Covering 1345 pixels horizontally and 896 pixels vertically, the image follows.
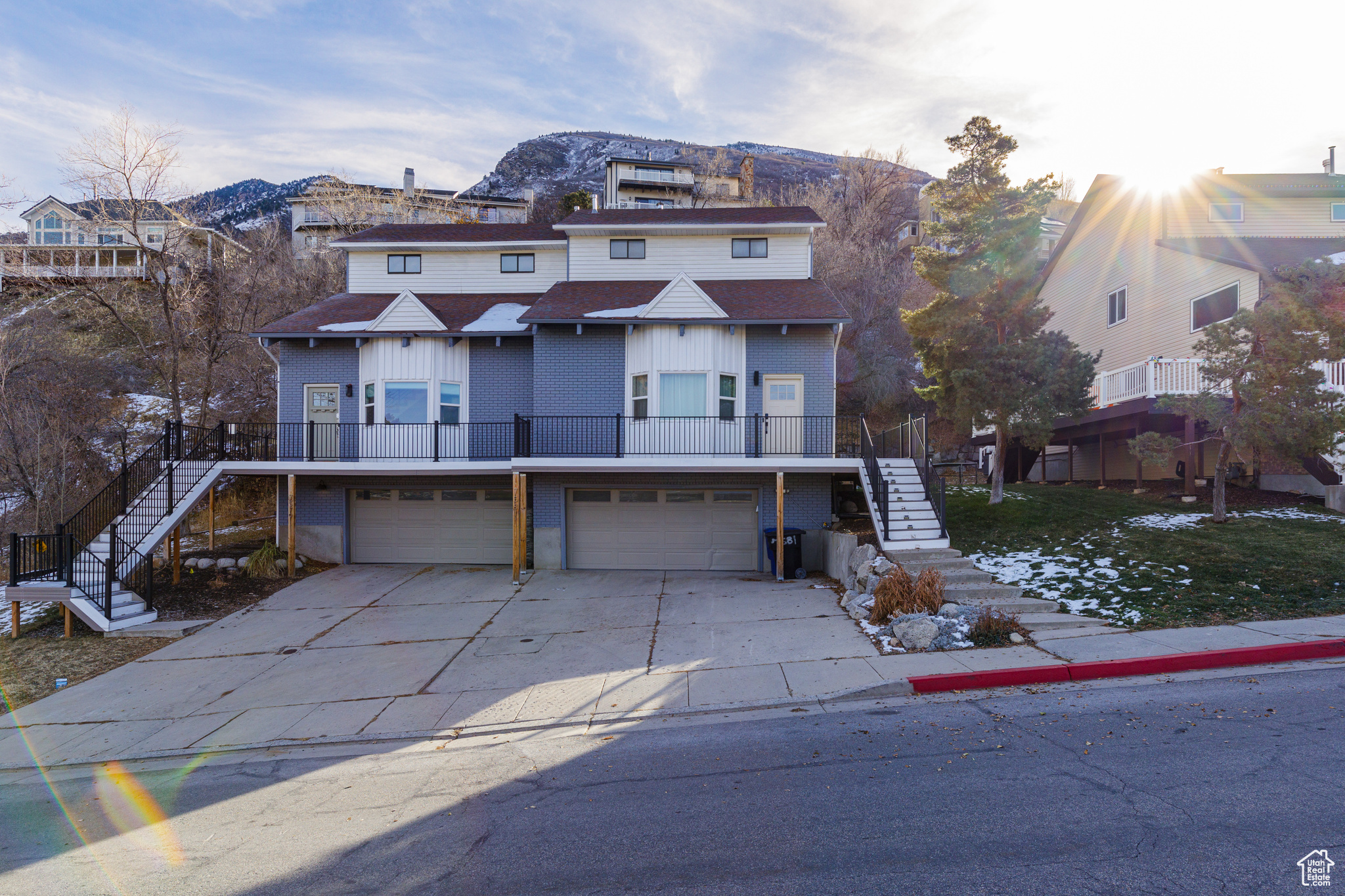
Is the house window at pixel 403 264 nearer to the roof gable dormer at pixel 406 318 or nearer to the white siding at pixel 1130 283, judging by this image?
the roof gable dormer at pixel 406 318

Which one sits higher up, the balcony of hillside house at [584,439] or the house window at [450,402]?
Result: the house window at [450,402]

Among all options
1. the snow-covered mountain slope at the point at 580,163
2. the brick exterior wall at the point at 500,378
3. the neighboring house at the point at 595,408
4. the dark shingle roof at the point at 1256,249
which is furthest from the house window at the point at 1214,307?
the snow-covered mountain slope at the point at 580,163

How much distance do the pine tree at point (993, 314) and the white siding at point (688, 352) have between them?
4.59m

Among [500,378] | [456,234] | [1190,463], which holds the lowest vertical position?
[1190,463]

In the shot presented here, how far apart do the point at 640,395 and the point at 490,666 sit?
25.4 ft

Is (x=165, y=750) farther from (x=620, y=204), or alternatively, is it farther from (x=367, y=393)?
(x=620, y=204)

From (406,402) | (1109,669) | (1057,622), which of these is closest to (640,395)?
(406,402)

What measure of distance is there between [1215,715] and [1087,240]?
2305cm

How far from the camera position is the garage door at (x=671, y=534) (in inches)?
626

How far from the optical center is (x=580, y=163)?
425 ft

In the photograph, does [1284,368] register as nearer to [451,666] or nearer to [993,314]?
[993,314]

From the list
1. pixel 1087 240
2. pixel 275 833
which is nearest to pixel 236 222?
pixel 1087 240

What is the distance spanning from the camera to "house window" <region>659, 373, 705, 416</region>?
50.6 ft

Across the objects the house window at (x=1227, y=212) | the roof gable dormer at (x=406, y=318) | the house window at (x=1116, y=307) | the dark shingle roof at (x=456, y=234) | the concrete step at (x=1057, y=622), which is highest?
the house window at (x=1227, y=212)
